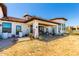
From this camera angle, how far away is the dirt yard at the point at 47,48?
2859mm

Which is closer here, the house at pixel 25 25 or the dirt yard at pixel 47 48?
the dirt yard at pixel 47 48

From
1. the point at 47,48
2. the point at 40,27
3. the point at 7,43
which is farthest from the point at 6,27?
the point at 47,48

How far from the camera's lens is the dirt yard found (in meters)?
2.86

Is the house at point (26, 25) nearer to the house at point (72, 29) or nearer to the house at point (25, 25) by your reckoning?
the house at point (25, 25)

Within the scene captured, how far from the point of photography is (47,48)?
9.70 ft

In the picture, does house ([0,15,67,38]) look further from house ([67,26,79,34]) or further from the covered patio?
house ([67,26,79,34])

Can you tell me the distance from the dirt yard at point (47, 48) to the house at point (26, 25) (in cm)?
21

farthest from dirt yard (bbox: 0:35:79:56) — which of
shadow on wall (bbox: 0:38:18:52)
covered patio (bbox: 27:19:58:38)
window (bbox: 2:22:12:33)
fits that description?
window (bbox: 2:22:12:33)

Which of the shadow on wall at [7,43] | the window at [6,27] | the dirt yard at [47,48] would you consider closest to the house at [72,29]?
the dirt yard at [47,48]

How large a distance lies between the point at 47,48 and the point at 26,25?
24.9 inches

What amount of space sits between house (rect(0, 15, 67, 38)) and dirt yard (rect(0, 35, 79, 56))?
215 mm

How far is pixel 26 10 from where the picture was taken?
3.03 meters

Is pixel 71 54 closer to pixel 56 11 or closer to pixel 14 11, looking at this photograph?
pixel 56 11

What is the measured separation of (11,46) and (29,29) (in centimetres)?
49
